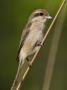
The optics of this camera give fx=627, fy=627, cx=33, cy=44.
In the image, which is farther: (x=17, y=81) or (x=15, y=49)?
(x=15, y=49)

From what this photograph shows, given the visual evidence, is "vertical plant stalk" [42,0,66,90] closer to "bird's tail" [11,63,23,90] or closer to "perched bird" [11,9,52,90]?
"bird's tail" [11,63,23,90]

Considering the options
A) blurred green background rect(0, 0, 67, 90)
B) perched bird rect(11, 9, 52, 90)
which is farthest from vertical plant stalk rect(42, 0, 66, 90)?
blurred green background rect(0, 0, 67, 90)

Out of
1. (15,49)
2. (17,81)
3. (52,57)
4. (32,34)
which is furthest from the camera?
(15,49)

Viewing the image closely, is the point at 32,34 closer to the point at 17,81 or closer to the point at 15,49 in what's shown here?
the point at 17,81

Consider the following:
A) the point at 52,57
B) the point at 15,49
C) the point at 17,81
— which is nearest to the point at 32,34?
the point at 17,81

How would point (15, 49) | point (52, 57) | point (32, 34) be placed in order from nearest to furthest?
point (52, 57) → point (32, 34) → point (15, 49)

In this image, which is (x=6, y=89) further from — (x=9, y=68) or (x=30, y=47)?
(x=30, y=47)
